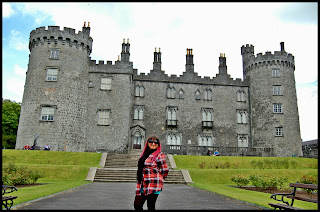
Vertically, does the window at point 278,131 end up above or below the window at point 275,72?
below

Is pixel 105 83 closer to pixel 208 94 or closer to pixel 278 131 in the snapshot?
pixel 208 94

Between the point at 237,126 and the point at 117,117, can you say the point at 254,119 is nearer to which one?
the point at 237,126

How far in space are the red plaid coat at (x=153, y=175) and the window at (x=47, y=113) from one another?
27.7 metres

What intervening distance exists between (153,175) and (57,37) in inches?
1225

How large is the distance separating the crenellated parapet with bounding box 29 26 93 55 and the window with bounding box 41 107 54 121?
8094 mm

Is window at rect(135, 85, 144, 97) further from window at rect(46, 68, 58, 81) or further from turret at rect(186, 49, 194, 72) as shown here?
window at rect(46, 68, 58, 81)

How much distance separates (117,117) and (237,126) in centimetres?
1639

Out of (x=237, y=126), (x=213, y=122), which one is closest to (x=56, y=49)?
(x=213, y=122)

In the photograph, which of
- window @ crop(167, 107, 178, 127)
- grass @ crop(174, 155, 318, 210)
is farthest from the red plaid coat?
window @ crop(167, 107, 178, 127)

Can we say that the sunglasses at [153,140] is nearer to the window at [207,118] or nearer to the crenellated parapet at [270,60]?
the window at [207,118]

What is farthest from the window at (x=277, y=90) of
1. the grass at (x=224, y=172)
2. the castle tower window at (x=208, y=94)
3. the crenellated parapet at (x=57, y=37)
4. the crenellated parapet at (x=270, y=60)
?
the crenellated parapet at (x=57, y=37)

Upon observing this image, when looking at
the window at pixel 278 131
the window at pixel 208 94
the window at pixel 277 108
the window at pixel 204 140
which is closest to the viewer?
the window at pixel 278 131

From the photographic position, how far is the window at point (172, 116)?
36656 mm

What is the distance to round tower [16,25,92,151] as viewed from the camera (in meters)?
30.8
